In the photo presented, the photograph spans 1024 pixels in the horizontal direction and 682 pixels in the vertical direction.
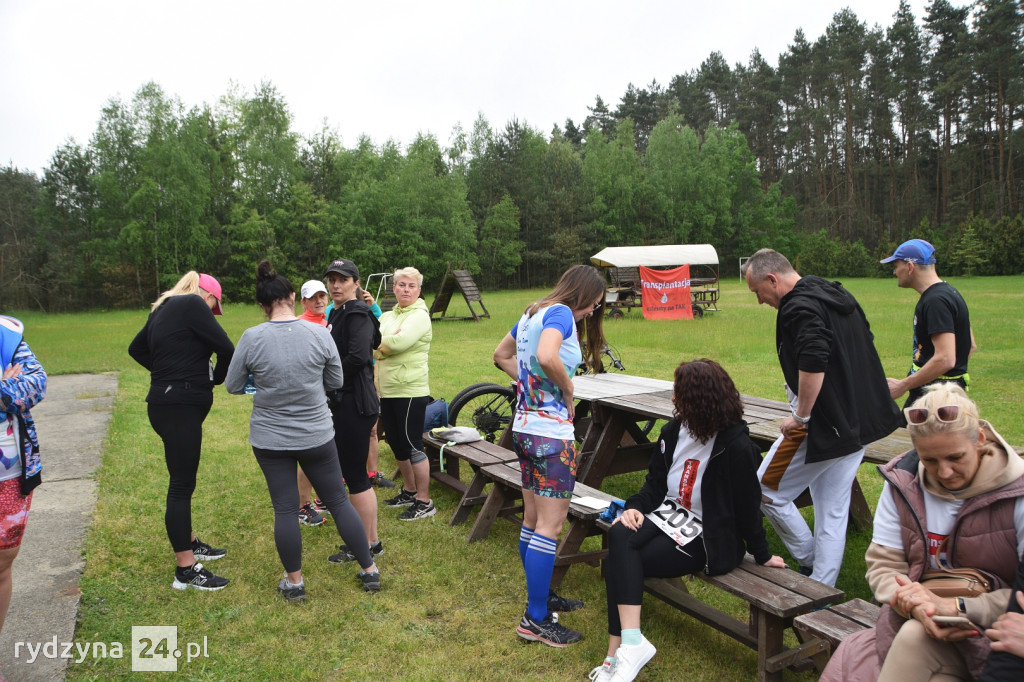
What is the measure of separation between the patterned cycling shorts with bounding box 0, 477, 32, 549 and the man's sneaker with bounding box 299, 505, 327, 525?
2255mm

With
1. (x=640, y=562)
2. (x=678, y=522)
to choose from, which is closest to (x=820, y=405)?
(x=678, y=522)

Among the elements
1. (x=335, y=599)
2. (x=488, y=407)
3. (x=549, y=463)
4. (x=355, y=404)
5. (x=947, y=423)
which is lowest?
(x=335, y=599)

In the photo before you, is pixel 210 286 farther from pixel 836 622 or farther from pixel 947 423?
pixel 947 423

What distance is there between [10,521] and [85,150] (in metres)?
44.1

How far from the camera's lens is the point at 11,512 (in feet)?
8.84

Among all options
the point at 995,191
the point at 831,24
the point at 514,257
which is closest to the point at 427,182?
the point at 514,257

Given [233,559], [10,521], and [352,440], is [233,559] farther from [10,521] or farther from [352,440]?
[10,521]

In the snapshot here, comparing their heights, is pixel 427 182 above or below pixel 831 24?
below

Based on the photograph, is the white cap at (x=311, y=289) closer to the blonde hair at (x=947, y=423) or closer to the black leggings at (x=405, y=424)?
the black leggings at (x=405, y=424)

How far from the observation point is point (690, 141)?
163ft

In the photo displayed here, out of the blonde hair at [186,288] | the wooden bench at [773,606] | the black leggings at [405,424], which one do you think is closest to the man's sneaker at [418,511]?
the black leggings at [405,424]

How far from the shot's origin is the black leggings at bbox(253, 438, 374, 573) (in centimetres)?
354

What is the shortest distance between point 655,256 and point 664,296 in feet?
27.1

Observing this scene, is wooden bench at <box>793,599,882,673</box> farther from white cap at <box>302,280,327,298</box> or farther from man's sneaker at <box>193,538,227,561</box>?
man's sneaker at <box>193,538,227,561</box>
